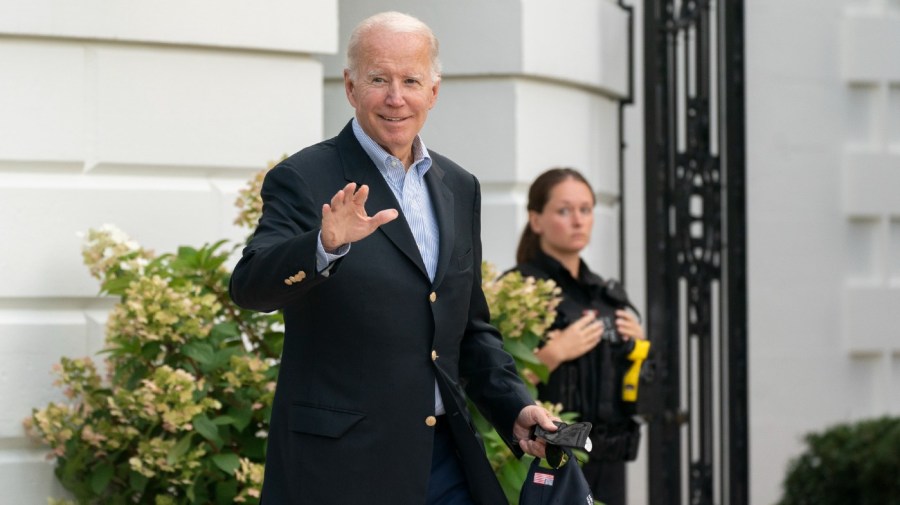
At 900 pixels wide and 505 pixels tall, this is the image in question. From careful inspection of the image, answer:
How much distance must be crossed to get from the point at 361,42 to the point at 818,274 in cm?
555

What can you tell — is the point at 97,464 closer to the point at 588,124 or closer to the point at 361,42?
the point at 361,42

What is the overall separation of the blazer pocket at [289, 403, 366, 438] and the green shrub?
5.21 meters

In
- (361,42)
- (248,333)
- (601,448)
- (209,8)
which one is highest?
(209,8)

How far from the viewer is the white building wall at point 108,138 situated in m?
4.64

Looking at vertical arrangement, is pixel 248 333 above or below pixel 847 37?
below

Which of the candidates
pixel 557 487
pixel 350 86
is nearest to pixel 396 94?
pixel 350 86

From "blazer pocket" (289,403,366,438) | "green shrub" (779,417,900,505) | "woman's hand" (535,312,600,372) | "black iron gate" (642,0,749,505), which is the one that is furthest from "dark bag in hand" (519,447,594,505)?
"green shrub" (779,417,900,505)

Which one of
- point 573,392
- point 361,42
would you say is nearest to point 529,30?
point 573,392

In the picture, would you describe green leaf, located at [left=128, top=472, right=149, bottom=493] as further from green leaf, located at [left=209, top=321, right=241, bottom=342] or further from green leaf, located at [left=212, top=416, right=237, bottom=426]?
green leaf, located at [left=209, top=321, right=241, bottom=342]

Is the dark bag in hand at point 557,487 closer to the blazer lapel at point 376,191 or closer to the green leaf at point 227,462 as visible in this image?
the blazer lapel at point 376,191

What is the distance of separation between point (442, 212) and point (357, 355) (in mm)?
353

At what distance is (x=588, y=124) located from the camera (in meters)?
6.42

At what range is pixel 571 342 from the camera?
515cm

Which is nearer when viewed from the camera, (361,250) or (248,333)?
(361,250)
